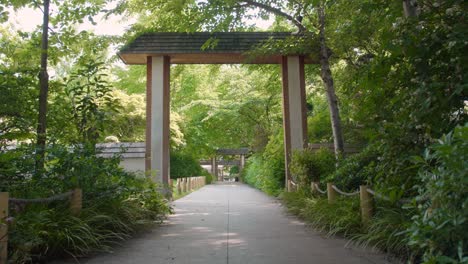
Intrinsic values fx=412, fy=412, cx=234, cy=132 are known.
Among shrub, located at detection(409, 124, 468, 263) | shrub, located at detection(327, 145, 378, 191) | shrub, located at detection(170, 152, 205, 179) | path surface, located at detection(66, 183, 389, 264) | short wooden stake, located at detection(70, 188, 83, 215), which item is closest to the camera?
shrub, located at detection(409, 124, 468, 263)

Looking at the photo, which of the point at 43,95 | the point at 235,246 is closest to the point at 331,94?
the point at 235,246

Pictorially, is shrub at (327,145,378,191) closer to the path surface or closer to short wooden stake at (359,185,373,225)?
the path surface

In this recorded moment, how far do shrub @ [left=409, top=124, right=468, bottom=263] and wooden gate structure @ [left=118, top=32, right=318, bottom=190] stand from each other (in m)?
9.52

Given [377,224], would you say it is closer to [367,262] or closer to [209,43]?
[367,262]

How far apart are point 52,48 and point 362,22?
21.0 ft

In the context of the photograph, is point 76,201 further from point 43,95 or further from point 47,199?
point 43,95

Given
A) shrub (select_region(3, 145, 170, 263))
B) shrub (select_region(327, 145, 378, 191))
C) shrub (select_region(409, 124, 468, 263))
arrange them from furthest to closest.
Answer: shrub (select_region(327, 145, 378, 191)), shrub (select_region(3, 145, 170, 263)), shrub (select_region(409, 124, 468, 263))

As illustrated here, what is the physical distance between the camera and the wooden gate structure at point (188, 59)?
38.9 ft

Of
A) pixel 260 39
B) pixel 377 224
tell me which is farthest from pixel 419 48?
pixel 260 39

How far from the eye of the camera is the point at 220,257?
4727 millimetres

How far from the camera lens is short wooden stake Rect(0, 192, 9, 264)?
12.1ft

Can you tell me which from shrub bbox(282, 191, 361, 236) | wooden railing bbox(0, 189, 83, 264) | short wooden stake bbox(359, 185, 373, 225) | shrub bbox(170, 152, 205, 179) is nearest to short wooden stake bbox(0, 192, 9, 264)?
wooden railing bbox(0, 189, 83, 264)

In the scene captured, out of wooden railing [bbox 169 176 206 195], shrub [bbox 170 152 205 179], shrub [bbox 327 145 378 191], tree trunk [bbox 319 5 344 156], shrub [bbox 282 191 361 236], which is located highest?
tree trunk [bbox 319 5 344 156]

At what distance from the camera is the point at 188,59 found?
1275cm
